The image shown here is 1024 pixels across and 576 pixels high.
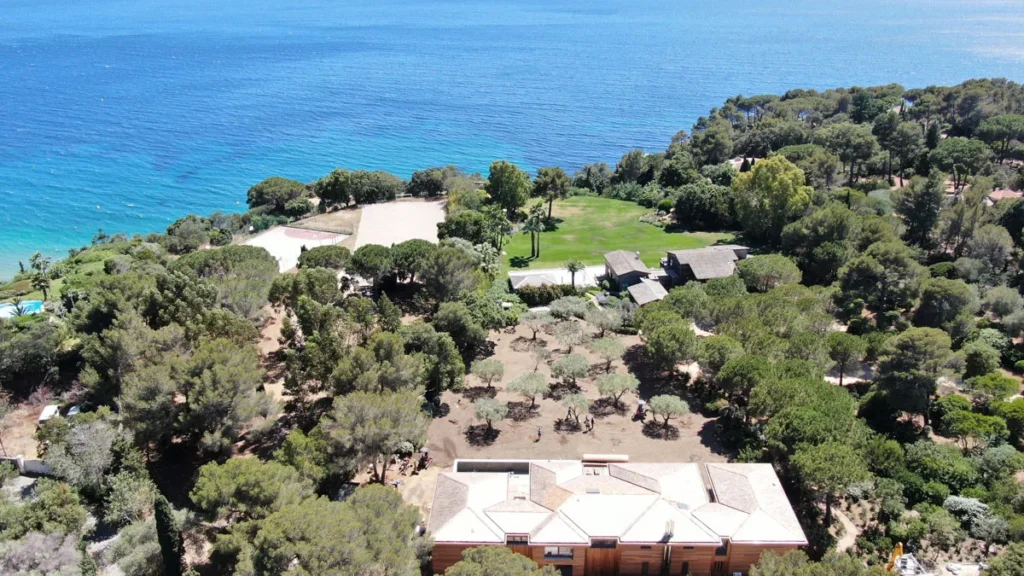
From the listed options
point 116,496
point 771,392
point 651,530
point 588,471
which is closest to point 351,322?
point 116,496

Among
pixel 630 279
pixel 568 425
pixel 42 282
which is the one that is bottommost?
pixel 568 425

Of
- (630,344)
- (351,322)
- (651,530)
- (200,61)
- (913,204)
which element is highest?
(200,61)

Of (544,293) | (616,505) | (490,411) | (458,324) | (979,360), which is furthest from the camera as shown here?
(544,293)

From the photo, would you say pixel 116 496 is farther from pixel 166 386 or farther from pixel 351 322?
pixel 351 322

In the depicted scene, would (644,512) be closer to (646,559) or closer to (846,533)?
(646,559)

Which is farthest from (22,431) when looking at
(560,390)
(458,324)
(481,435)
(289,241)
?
(289,241)

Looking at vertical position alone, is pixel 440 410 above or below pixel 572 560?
above
